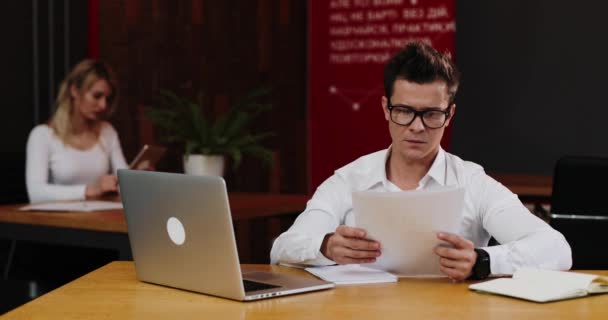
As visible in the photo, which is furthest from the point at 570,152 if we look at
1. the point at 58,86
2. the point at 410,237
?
the point at 410,237

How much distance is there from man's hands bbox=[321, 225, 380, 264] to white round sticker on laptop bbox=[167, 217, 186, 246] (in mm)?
417

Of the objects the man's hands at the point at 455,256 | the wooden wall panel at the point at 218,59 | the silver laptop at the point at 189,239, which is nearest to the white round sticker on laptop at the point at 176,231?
the silver laptop at the point at 189,239

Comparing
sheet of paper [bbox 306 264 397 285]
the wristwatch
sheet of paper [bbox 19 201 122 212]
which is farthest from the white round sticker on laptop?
sheet of paper [bbox 19 201 122 212]

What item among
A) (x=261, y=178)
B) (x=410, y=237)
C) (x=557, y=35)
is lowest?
(x=261, y=178)

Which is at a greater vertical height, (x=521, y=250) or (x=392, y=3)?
(x=392, y=3)

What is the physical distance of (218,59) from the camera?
6.07 m

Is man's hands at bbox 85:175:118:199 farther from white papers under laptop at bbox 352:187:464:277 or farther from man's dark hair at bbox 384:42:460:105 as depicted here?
white papers under laptop at bbox 352:187:464:277

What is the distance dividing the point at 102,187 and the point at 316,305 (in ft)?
8.10

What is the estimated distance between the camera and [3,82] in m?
4.96

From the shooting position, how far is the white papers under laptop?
2.10 meters

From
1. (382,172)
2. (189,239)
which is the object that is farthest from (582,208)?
(189,239)

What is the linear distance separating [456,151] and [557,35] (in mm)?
988

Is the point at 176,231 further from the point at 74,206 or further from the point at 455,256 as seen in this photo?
the point at 74,206

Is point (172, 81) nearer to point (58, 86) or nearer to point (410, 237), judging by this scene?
point (58, 86)
